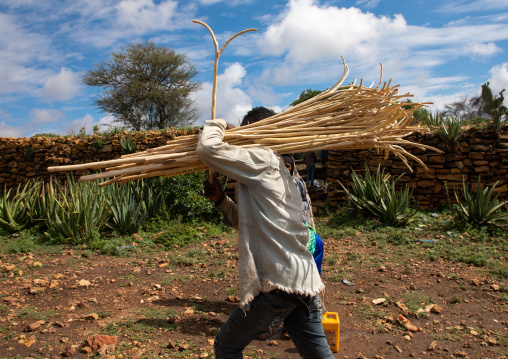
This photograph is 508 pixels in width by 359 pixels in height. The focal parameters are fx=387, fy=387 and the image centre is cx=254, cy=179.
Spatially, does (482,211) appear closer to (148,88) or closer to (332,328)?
(332,328)

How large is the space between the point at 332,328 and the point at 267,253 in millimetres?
1401

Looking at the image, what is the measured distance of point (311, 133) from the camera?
207 centimetres

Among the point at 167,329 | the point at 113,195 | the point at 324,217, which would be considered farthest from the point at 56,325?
the point at 324,217

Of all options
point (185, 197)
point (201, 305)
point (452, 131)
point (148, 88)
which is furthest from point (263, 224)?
point (148, 88)

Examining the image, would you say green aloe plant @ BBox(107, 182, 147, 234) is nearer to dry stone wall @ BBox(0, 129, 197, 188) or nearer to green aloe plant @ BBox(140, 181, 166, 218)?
green aloe plant @ BBox(140, 181, 166, 218)

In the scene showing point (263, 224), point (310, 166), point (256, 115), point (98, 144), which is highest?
point (98, 144)

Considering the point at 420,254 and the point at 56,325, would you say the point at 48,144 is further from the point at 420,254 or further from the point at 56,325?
the point at 420,254

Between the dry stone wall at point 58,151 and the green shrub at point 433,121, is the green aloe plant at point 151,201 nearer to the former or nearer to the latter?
the dry stone wall at point 58,151

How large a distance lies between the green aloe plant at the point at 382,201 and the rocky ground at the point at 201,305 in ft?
3.37

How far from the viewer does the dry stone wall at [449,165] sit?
7084mm

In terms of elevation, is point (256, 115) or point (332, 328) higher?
point (256, 115)

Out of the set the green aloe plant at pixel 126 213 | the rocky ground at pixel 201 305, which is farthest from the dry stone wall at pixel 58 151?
the rocky ground at pixel 201 305

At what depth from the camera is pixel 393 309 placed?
3637 mm

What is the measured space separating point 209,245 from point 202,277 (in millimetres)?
1407
